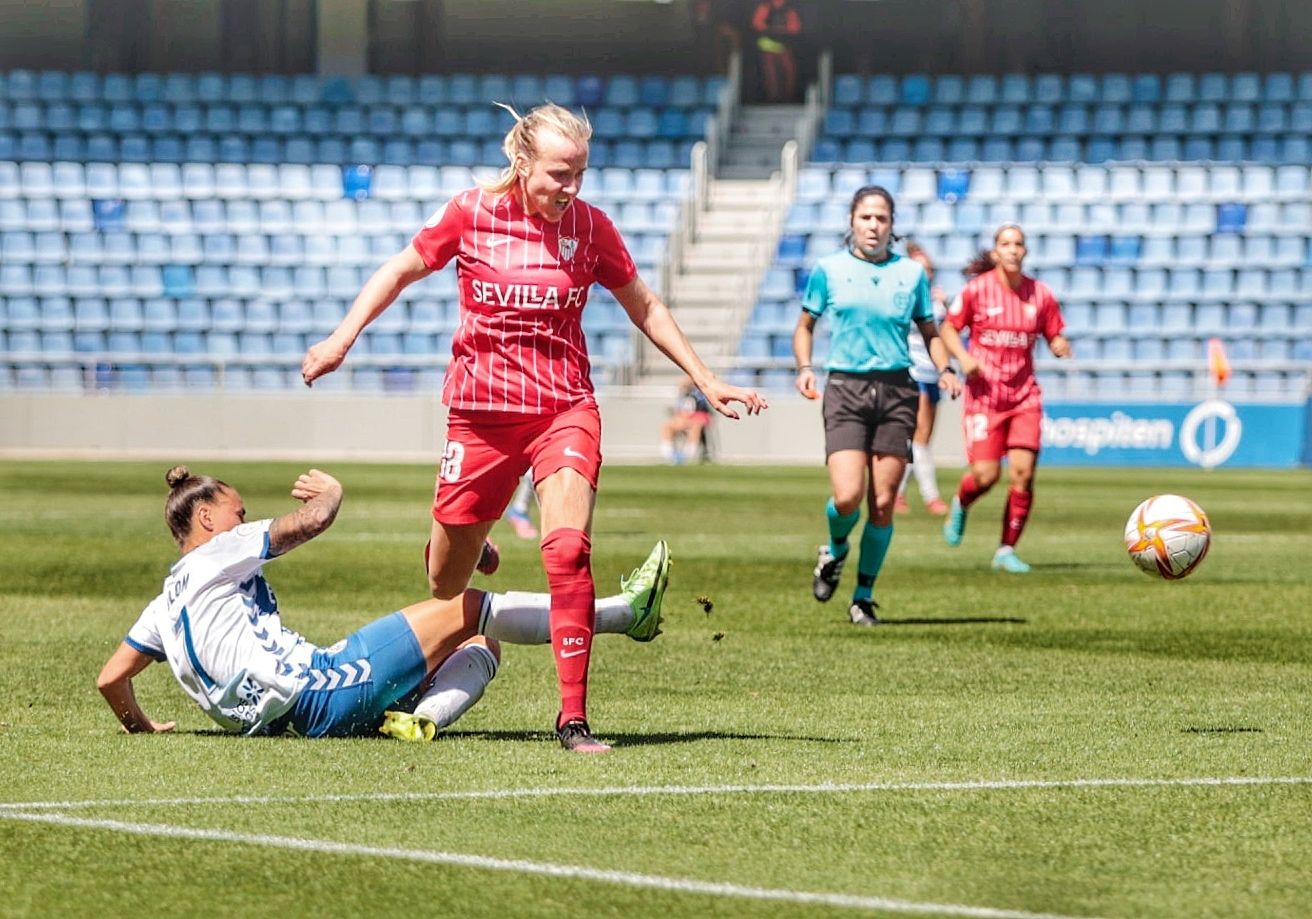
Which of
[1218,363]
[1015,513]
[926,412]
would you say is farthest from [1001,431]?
[1218,363]

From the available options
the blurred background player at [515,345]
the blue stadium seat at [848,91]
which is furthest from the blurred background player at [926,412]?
the blue stadium seat at [848,91]

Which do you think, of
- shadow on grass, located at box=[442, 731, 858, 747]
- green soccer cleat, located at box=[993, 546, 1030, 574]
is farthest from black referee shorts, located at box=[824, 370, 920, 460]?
shadow on grass, located at box=[442, 731, 858, 747]

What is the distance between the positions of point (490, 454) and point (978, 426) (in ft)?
24.7

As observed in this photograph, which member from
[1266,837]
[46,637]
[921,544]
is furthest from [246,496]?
[1266,837]

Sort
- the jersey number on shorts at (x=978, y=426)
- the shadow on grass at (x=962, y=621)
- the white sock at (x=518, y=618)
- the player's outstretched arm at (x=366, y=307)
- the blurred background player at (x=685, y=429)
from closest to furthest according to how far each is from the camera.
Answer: the player's outstretched arm at (x=366, y=307) < the white sock at (x=518, y=618) < the shadow on grass at (x=962, y=621) < the jersey number on shorts at (x=978, y=426) < the blurred background player at (x=685, y=429)

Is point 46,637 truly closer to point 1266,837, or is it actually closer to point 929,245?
point 1266,837

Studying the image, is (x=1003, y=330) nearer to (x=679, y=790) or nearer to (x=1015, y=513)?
(x=1015, y=513)

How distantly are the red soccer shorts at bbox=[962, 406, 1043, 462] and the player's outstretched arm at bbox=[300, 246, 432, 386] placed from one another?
7.50m

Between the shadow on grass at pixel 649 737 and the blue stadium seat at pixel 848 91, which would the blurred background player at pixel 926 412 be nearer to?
the shadow on grass at pixel 649 737

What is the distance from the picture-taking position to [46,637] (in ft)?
31.9

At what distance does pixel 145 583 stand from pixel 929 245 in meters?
24.1

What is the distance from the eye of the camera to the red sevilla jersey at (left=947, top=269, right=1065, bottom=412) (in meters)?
13.7

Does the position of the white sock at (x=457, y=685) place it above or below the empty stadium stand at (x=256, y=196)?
below

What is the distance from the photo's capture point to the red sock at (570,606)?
21.3ft
